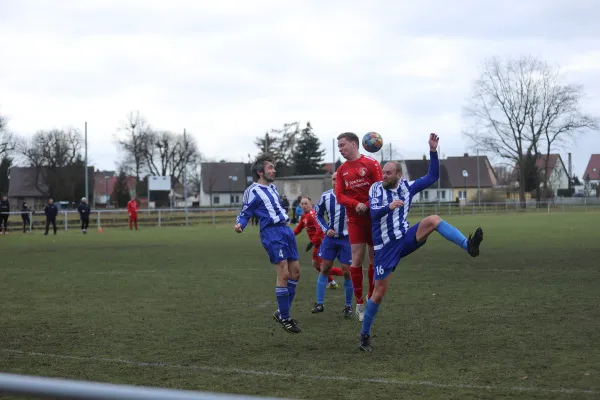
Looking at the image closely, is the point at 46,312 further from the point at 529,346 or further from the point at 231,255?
the point at 231,255

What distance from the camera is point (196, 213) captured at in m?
53.7

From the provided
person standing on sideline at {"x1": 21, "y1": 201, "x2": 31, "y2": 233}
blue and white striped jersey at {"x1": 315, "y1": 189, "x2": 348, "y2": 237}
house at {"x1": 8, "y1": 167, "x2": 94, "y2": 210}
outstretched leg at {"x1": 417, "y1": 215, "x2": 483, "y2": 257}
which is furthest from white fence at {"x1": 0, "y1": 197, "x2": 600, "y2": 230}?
house at {"x1": 8, "y1": 167, "x2": 94, "y2": 210}

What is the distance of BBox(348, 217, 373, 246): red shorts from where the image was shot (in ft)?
28.5

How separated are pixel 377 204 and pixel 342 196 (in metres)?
1.32

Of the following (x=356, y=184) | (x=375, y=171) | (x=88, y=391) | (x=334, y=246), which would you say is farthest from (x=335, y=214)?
(x=88, y=391)

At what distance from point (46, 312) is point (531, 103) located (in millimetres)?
72944

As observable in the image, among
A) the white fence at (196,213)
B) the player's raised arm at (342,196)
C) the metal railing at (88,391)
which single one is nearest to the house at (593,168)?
the white fence at (196,213)

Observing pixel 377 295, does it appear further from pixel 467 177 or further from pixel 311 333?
pixel 467 177

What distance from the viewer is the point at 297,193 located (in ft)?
211

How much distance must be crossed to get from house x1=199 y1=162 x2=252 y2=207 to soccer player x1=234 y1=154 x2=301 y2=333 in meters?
109

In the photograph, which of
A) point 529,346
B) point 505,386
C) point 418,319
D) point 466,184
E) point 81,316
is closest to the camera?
point 505,386

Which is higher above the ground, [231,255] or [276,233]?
[276,233]

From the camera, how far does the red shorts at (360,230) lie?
8680 millimetres

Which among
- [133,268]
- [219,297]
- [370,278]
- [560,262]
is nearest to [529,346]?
[370,278]
